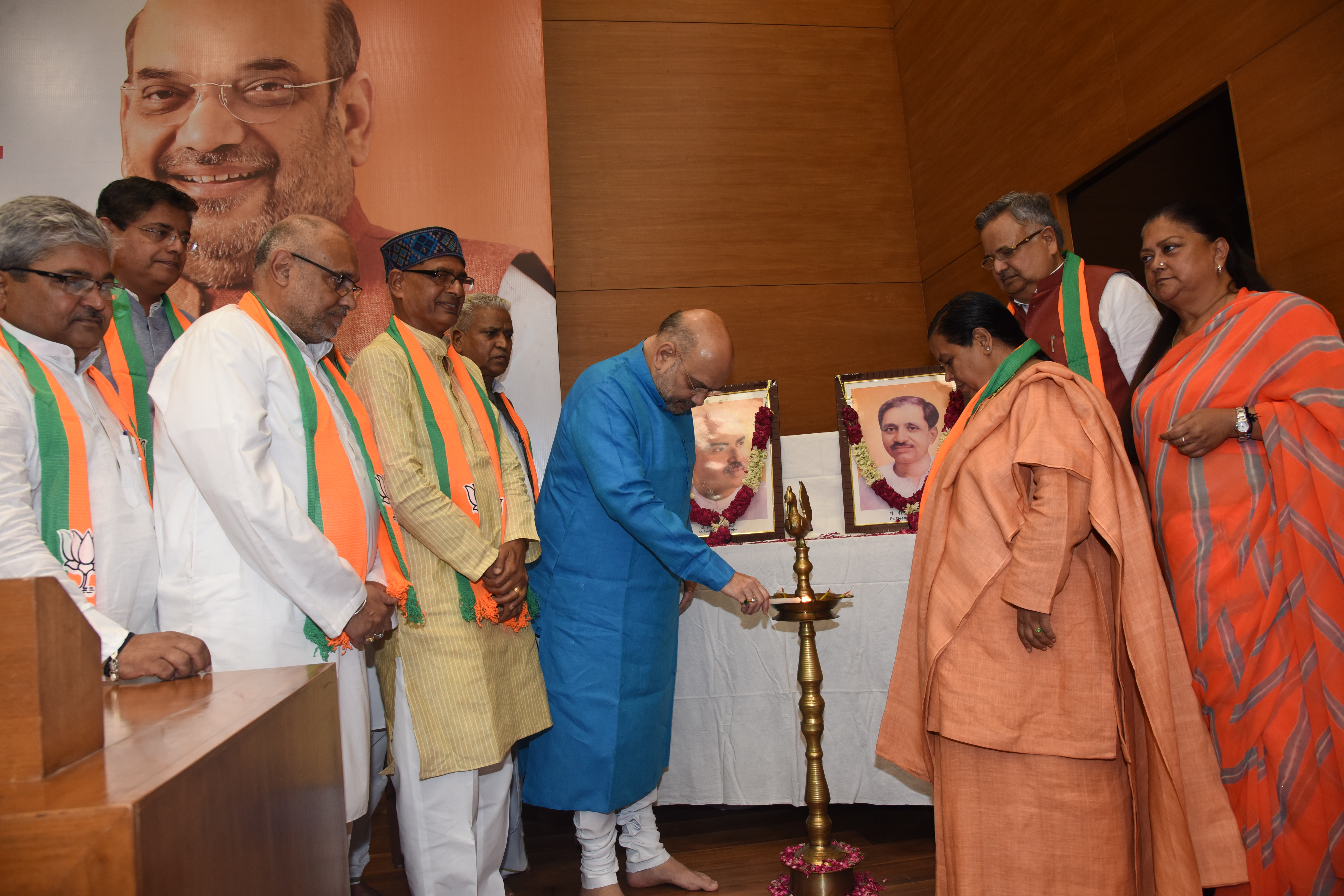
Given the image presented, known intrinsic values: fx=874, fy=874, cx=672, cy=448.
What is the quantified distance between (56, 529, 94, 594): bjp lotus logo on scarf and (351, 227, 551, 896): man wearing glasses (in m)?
0.74

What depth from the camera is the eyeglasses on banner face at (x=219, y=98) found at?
4.33m

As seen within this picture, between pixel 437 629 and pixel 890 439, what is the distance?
79.1 inches

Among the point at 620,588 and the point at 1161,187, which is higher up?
the point at 1161,187

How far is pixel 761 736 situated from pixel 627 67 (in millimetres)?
3644

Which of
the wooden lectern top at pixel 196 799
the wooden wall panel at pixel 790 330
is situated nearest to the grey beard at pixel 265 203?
the wooden wall panel at pixel 790 330

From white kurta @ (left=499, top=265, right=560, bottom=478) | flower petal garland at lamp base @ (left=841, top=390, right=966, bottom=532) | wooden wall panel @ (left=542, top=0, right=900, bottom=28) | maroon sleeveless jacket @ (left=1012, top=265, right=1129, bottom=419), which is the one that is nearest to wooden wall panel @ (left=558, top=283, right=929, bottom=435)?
white kurta @ (left=499, top=265, right=560, bottom=478)

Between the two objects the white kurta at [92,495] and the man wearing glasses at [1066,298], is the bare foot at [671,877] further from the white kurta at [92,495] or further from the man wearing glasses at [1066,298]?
the man wearing glasses at [1066,298]

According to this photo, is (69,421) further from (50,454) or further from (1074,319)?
(1074,319)

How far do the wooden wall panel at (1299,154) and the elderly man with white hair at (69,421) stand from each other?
3.36 metres

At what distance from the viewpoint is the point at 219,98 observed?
14.3ft

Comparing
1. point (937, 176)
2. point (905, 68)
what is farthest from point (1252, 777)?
point (905, 68)

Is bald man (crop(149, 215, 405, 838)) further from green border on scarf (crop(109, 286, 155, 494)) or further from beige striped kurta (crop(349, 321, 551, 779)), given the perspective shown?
green border on scarf (crop(109, 286, 155, 494))

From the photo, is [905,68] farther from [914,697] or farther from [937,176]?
[914,697]

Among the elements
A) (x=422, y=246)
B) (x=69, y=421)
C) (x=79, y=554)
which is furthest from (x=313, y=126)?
(x=79, y=554)
